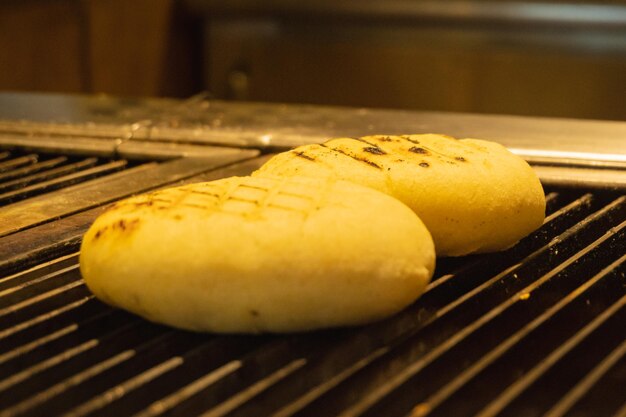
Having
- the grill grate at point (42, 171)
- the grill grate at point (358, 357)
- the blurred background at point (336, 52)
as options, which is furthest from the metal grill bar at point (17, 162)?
the blurred background at point (336, 52)

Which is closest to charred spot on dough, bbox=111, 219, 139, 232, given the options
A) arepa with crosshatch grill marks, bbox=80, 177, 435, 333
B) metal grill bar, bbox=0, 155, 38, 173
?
arepa with crosshatch grill marks, bbox=80, 177, 435, 333

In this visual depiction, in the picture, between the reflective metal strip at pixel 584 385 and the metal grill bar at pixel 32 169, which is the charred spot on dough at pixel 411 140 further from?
the metal grill bar at pixel 32 169

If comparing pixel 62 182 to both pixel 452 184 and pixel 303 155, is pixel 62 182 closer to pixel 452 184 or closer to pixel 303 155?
pixel 303 155

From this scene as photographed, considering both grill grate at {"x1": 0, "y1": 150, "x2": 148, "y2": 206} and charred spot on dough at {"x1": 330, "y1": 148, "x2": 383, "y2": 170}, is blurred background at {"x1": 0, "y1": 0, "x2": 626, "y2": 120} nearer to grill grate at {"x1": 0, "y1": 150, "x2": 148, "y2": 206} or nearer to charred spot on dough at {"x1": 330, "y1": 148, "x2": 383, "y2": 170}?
grill grate at {"x1": 0, "y1": 150, "x2": 148, "y2": 206}

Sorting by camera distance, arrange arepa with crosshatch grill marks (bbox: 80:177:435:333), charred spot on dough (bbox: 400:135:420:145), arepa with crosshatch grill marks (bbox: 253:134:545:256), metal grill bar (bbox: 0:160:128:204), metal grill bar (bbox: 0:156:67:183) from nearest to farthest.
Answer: arepa with crosshatch grill marks (bbox: 80:177:435:333)
arepa with crosshatch grill marks (bbox: 253:134:545:256)
charred spot on dough (bbox: 400:135:420:145)
metal grill bar (bbox: 0:160:128:204)
metal grill bar (bbox: 0:156:67:183)

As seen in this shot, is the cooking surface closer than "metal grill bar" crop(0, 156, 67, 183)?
Yes

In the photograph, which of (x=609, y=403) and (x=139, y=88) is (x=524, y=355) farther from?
(x=139, y=88)
